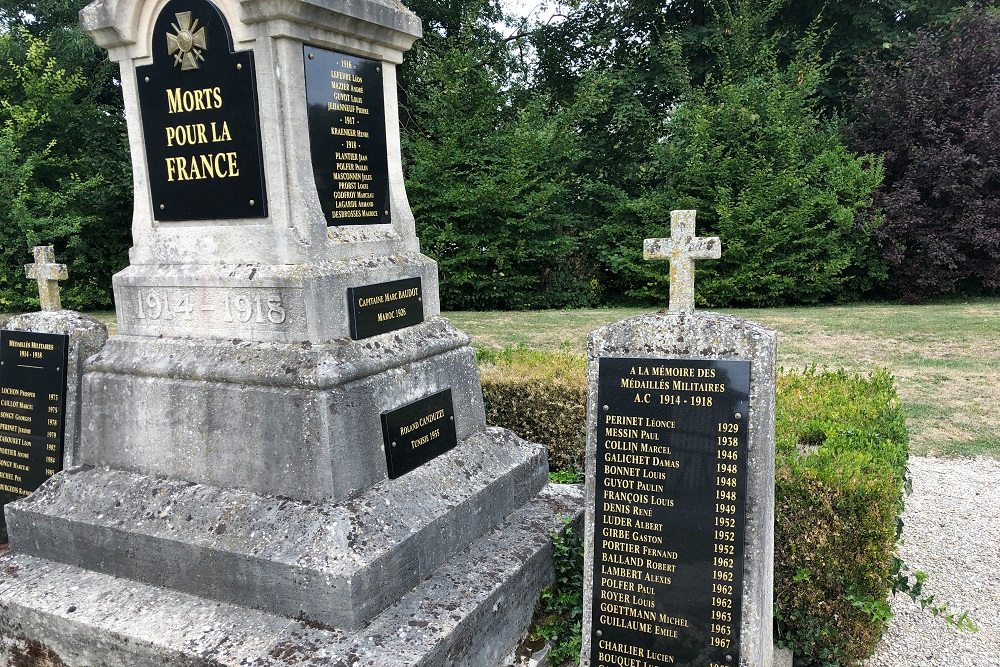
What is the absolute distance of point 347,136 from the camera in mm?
3744

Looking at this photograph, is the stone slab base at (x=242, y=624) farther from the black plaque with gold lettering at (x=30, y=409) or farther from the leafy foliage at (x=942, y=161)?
the leafy foliage at (x=942, y=161)

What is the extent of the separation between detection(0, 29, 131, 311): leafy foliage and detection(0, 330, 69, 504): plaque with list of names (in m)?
11.4

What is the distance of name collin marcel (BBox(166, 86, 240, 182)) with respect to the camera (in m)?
3.50

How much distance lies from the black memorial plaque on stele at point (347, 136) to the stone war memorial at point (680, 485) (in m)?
1.46

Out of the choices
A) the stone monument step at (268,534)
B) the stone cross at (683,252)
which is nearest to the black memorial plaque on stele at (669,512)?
the stone cross at (683,252)

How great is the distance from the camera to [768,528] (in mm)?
3105

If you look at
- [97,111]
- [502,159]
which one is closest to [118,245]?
[97,111]

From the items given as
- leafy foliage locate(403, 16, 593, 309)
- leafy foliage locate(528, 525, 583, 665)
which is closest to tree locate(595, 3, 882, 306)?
leafy foliage locate(403, 16, 593, 309)

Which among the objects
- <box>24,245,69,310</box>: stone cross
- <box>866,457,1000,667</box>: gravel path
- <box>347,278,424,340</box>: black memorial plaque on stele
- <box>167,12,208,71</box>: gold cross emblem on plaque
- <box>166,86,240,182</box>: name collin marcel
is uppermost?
<box>167,12,208,71</box>: gold cross emblem on plaque

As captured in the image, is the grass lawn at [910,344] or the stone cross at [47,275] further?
the grass lawn at [910,344]

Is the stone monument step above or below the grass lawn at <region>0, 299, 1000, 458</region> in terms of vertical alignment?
above

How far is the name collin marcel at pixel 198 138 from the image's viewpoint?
350 centimetres

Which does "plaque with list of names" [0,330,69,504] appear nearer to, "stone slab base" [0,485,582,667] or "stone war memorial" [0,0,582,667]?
"stone war memorial" [0,0,582,667]

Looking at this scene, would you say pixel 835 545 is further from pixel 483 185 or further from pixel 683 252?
pixel 483 185
